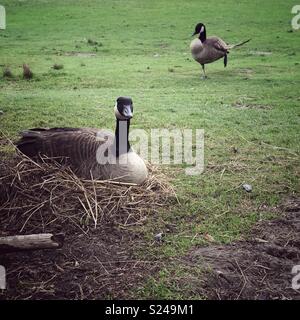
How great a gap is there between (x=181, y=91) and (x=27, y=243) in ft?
27.1

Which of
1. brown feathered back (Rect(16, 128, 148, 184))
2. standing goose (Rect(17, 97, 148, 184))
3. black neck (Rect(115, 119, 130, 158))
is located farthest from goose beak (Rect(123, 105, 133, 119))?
brown feathered back (Rect(16, 128, 148, 184))

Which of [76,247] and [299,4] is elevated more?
[299,4]

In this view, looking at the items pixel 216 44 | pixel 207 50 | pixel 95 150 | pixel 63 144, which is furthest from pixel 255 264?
pixel 216 44

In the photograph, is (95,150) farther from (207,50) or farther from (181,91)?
(207,50)

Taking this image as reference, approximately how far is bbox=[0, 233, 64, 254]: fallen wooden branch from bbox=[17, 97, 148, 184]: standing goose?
4.14 feet

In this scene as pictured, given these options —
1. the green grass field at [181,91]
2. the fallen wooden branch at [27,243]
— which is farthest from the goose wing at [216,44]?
the fallen wooden branch at [27,243]

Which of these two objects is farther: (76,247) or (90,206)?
(90,206)

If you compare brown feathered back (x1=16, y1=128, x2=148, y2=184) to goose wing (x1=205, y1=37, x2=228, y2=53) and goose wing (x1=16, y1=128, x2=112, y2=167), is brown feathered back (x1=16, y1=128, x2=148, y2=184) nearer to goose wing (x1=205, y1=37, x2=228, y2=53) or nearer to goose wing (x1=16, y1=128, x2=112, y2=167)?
goose wing (x1=16, y1=128, x2=112, y2=167)

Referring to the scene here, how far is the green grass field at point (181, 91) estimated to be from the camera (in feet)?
16.2

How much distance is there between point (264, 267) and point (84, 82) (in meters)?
9.60

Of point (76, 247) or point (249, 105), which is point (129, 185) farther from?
point (249, 105)
